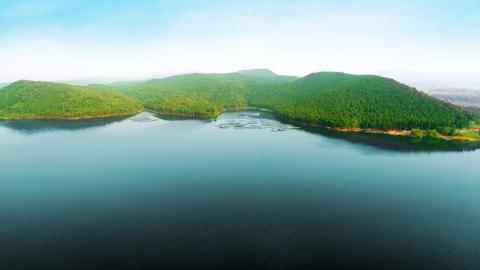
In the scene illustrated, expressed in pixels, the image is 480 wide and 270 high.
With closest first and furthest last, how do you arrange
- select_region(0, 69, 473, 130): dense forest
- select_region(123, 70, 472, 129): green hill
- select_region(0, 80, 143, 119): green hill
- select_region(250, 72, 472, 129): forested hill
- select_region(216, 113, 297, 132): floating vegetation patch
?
select_region(250, 72, 472, 129): forested hill
select_region(123, 70, 472, 129): green hill
select_region(0, 69, 473, 130): dense forest
select_region(216, 113, 297, 132): floating vegetation patch
select_region(0, 80, 143, 119): green hill

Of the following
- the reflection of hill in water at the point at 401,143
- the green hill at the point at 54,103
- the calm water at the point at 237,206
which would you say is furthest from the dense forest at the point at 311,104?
the calm water at the point at 237,206

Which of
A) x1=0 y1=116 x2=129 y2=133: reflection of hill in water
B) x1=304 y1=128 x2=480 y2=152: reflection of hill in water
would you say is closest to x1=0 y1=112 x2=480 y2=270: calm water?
x1=304 y1=128 x2=480 y2=152: reflection of hill in water

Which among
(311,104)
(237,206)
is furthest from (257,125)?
(237,206)

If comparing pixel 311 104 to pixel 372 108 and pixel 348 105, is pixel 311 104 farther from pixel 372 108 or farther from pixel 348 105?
pixel 372 108

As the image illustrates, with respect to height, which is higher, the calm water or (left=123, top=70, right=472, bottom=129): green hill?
(left=123, top=70, right=472, bottom=129): green hill

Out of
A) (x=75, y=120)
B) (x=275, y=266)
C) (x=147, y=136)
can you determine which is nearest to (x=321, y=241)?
(x=275, y=266)

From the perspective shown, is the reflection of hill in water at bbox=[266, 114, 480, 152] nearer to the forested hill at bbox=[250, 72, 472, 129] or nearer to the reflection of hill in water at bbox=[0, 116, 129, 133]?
the forested hill at bbox=[250, 72, 472, 129]
